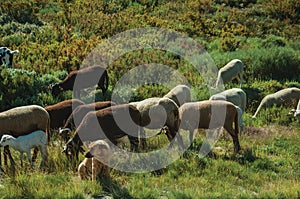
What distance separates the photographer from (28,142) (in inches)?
354

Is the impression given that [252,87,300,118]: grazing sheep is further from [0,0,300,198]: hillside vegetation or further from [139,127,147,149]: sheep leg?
[139,127,147,149]: sheep leg

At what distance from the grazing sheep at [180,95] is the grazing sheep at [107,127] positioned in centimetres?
277

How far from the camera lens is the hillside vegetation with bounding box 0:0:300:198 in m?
8.55

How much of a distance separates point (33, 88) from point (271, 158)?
26.9 feet

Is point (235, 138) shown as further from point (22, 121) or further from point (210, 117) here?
point (22, 121)

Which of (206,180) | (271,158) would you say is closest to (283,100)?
(271,158)

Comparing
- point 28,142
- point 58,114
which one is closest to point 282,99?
point 58,114

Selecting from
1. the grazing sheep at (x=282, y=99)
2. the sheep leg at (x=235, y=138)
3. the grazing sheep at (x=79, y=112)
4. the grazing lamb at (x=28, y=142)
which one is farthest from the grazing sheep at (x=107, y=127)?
the grazing sheep at (x=282, y=99)

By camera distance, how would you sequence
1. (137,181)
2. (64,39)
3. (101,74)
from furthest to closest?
1. (64,39)
2. (101,74)
3. (137,181)

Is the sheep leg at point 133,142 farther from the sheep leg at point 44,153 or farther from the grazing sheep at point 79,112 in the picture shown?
the sheep leg at point 44,153

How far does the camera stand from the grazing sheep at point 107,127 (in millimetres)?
9594

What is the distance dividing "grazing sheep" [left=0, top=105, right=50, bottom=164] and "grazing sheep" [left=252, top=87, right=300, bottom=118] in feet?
25.3

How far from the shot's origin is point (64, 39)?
20.9 m

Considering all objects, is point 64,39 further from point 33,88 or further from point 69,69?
point 33,88
